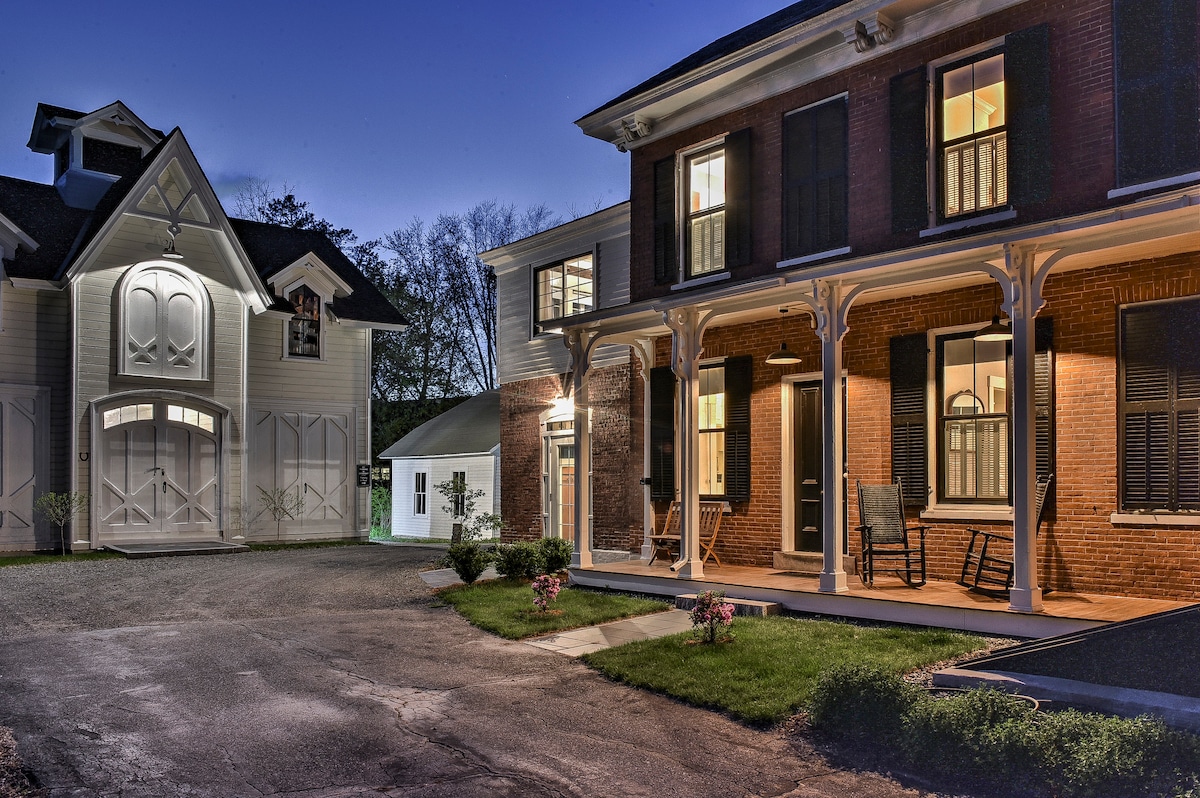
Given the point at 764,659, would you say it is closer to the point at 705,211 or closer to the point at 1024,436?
the point at 1024,436

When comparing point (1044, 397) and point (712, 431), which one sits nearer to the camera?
point (1044, 397)

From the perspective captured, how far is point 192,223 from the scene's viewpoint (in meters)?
19.2

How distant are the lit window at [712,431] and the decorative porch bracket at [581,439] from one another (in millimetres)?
1705

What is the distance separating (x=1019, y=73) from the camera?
31.0 feet

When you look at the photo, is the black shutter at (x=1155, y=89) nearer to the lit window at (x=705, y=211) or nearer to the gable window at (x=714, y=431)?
the lit window at (x=705, y=211)

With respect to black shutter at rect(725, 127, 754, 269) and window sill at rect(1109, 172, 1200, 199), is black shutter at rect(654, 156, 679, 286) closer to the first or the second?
black shutter at rect(725, 127, 754, 269)

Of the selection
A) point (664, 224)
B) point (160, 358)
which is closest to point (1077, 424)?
point (664, 224)

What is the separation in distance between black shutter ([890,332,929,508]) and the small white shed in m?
15.0

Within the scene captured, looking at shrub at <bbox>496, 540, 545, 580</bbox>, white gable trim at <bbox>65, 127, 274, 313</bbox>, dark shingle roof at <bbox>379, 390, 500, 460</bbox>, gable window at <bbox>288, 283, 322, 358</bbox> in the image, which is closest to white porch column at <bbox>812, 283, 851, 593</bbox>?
shrub at <bbox>496, 540, 545, 580</bbox>

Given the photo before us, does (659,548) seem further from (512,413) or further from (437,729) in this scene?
(437,729)

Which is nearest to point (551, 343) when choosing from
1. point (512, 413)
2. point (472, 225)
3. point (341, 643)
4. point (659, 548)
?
point (512, 413)

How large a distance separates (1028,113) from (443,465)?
1986 centimetres

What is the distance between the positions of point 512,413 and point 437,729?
11674mm

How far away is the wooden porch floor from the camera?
7863 mm
